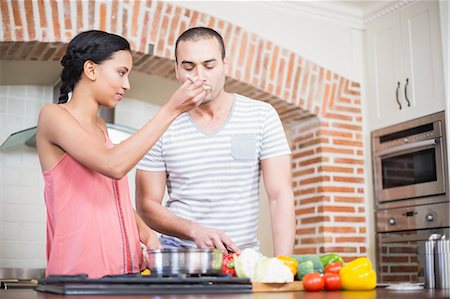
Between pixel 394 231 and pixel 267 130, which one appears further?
pixel 394 231

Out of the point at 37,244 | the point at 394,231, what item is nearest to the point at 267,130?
the point at 394,231

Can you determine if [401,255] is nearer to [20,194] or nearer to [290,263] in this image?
[20,194]

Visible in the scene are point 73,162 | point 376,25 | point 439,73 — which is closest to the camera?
point 73,162

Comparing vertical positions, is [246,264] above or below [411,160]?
below

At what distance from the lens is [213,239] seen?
1861mm

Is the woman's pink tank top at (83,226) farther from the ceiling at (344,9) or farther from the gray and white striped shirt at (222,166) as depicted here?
the ceiling at (344,9)

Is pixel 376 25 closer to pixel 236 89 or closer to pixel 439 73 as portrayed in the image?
pixel 439 73

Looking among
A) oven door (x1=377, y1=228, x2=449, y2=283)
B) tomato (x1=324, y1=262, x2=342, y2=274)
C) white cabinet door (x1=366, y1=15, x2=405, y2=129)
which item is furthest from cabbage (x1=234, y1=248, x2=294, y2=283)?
white cabinet door (x1=366, y1=15, x2=405, y2=129)

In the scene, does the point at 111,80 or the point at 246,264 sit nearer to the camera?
the point at 246,264

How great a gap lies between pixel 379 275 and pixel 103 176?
311cm

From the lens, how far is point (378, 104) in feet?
15.3

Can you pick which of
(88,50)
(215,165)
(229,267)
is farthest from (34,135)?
(229,267)

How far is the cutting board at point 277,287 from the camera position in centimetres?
144

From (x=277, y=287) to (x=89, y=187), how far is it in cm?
61
